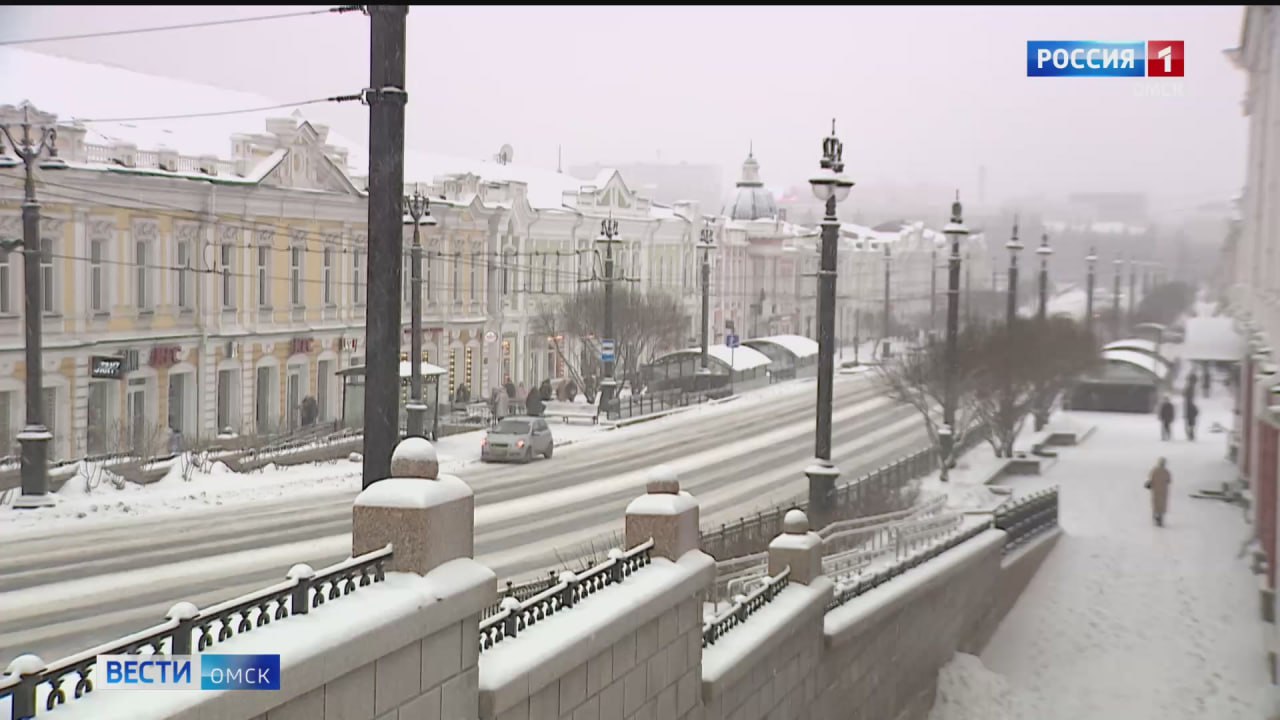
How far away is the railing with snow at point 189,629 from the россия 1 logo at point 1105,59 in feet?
21.1

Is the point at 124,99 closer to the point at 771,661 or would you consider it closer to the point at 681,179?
the point at 771,661

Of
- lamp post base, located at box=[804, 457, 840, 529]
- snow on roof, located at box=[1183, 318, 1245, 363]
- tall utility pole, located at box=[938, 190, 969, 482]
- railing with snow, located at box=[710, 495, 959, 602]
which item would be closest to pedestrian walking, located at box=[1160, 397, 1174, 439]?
snow on roof, located at box=[1183, 318, 1245, 363]

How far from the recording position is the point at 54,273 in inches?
674

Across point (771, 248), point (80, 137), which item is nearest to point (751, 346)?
point (771, 248)

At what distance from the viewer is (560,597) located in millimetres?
8164

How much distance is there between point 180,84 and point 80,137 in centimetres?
305

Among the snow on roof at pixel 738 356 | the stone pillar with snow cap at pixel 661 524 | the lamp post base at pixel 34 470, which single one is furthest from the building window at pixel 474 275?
the stone pillar with snow cap at pixel 661 524

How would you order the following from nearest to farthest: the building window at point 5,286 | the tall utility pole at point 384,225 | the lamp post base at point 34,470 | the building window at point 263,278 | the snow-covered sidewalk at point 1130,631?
the tall utility pole at point 384,225, the lamp post base at point 34,470, the building window at point 5,286, the snow-covered sidewalk at point 1130,631, the building window at point 263,278

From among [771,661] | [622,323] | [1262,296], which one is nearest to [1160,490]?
[1262,296]

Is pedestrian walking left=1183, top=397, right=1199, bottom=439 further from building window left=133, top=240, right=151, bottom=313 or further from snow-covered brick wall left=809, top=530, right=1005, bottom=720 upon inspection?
building window left=133, top=240, right=151, bottom=313

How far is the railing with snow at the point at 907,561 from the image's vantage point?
14.0 meters

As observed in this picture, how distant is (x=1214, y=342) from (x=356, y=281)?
28.4 metres

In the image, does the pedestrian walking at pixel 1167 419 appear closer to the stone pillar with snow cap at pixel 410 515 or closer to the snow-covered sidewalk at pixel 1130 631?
the snow-covered sidewalk at pixel 1130 631

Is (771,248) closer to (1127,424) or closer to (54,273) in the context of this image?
(1127,424)
